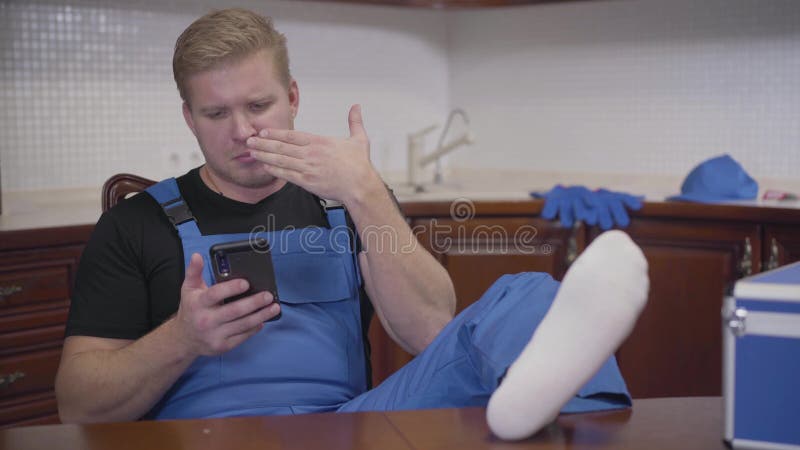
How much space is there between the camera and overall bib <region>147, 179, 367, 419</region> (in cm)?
147

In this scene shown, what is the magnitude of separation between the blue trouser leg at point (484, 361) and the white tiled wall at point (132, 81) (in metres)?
1.95

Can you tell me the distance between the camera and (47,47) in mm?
2863

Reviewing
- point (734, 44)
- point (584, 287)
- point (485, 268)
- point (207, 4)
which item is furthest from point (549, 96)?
point (584, 287)

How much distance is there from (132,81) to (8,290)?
0.99 m

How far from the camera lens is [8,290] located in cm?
229

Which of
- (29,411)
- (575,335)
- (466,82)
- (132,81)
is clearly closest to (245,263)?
(575,335)

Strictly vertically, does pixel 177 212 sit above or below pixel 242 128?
below

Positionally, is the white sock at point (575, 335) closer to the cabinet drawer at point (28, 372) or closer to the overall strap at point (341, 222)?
the overall strap at point (341, 222)

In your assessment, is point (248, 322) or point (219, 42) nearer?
point (248, 322)

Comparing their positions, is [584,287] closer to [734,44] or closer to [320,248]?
[320,248]

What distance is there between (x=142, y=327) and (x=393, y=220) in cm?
44

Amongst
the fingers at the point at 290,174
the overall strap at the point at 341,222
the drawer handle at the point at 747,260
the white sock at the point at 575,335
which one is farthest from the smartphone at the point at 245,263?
the drawer handle at the point at 747,260

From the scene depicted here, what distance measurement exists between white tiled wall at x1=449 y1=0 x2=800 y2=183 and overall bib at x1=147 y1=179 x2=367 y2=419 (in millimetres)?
1942

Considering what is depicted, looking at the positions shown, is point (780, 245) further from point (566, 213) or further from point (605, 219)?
point (566, 213)
